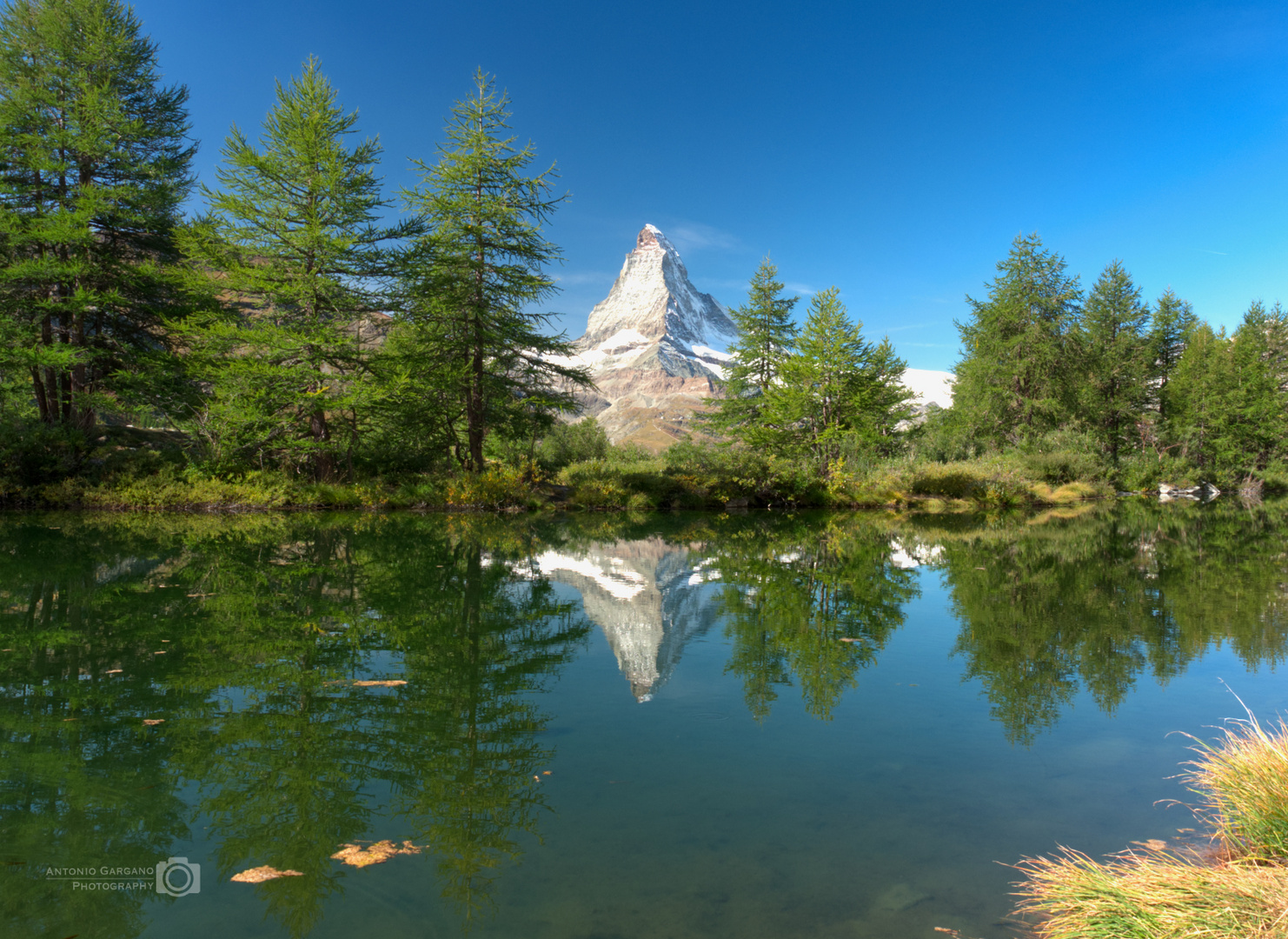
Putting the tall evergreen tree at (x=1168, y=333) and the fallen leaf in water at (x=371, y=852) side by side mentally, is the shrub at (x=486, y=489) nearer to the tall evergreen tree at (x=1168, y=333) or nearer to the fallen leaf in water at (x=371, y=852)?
the fallen leaf in water at (x=371, y=852)

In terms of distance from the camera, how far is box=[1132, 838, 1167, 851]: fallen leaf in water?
2431 millimetres

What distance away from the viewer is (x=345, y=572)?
8.07 meters

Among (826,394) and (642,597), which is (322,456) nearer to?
(642,597)

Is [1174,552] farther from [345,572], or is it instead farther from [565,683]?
[345,572]

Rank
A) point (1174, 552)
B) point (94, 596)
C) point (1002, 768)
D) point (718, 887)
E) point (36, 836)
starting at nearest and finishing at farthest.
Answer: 1. point (718, 887)
2. point (36, 836)
3. point (1002, 768)
4. point (94, 596)
5. point (1174, 552)

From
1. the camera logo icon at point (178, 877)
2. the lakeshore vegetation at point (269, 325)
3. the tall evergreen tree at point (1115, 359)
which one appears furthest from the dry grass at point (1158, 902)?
the tall evergreen tree at point (1115, 359)

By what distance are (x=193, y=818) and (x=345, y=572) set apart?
228 inches

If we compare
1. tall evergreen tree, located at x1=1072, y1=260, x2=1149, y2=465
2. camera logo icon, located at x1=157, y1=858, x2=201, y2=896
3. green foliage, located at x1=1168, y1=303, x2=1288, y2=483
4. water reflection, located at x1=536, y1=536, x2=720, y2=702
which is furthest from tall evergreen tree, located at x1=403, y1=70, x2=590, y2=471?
green foliage, located at x1=1168, y1=303, x2=1288, y2=483

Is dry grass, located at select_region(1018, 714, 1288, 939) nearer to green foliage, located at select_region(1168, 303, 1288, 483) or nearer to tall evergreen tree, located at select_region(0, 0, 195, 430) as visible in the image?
tall evergreen tree, located at select_region(0, 0, 195, 430)

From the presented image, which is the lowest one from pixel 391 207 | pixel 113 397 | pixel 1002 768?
pixel 1002 768

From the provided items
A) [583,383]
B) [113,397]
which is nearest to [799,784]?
[583,383]

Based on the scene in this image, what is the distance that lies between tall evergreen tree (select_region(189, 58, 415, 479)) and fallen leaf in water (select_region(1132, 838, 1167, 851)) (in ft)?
56.3

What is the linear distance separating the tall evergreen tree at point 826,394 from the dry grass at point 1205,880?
22166 mm

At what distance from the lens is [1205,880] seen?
1.82m
